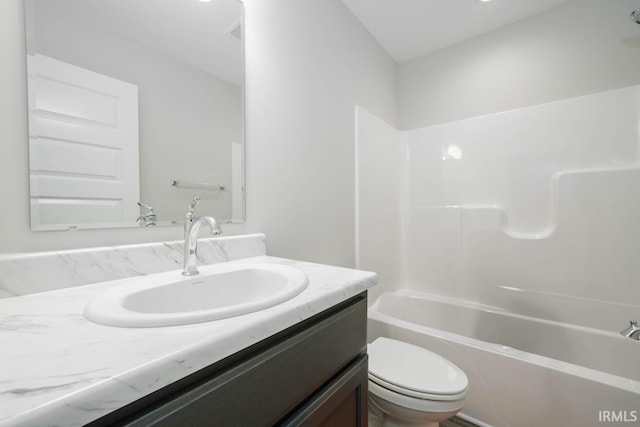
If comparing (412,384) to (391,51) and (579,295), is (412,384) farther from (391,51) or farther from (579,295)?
(391,51)

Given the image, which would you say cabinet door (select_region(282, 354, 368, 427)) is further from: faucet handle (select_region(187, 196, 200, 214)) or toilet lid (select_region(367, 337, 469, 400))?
faucet handle (select_region(187, 196, 200, 214))

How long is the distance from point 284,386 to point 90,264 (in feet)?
1.98

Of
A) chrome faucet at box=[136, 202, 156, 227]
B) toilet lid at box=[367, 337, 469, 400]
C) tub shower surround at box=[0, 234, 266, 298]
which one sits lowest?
toilet lid at box=[367, 337, 469, 400]

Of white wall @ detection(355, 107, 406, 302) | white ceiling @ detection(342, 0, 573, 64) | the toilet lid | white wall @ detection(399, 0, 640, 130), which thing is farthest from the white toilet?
white ceiling @ detection(342, 0, 573, 64)

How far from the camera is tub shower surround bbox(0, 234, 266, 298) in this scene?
0.60 metres

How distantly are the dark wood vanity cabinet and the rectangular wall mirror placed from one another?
0.62m

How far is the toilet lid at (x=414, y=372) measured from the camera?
1.00 meters

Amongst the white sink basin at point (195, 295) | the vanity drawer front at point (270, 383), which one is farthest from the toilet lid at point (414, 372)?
the white sink basin at point (195, 295)

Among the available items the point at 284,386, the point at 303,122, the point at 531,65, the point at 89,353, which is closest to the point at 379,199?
the point at 303,122

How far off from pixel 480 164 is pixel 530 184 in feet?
1.12

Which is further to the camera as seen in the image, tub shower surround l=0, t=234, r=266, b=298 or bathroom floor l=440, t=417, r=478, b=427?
bathroom floor l=440, t=417, r=478, b=427

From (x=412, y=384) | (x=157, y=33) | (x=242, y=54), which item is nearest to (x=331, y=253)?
(x=412, y=384)

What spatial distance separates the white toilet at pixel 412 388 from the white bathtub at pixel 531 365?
1.00ft

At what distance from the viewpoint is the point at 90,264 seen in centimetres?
69
